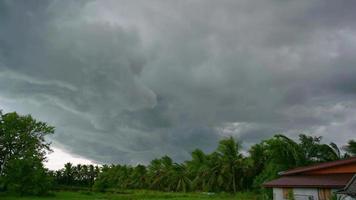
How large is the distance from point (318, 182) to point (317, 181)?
0.44 meters

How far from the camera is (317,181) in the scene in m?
21.1

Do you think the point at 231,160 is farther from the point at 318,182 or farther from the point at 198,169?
the point at 318,182

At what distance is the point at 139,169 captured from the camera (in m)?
89.2

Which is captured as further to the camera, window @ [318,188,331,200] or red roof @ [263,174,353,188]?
window @ [318,188,331,200]

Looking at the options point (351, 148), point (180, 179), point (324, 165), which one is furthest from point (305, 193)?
point (180, 179)

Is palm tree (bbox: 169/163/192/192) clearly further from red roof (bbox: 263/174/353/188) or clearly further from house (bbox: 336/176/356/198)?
house (bbox: 336/176/356/198)

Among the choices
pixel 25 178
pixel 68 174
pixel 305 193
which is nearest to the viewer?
pixel 305 193

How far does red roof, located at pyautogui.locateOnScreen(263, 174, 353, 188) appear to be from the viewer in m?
19.5

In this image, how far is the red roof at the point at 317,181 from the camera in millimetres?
19498

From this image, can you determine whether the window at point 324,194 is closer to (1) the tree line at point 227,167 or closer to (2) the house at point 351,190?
(2) the house at point 351,190

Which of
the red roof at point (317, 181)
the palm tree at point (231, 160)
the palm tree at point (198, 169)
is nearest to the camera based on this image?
the red roof at point (317, 181)

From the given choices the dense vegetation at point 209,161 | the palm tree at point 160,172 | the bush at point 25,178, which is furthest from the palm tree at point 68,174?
the bush at point 25,178

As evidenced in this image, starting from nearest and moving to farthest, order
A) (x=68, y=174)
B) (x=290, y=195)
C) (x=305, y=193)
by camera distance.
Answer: (x=305, y=193) → (x=290, y=195) → (x=68, y=174)

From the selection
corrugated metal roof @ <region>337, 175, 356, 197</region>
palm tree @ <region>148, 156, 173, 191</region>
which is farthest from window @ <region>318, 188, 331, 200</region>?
palm tree @ <region>148, 156, 173, 191</region>
